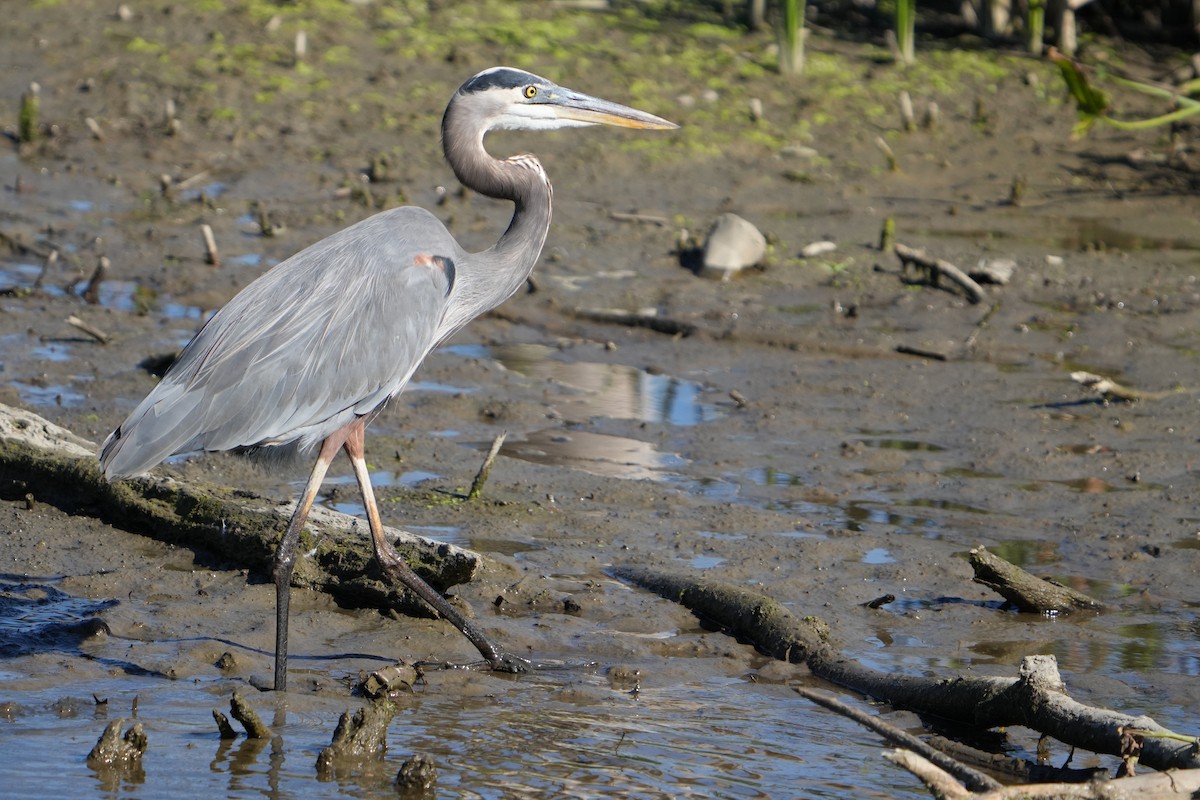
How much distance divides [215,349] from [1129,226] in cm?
894

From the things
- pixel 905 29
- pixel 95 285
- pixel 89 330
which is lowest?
pixel 89 330

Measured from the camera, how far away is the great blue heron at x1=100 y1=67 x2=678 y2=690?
5.48 m

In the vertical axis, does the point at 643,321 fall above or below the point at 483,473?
above

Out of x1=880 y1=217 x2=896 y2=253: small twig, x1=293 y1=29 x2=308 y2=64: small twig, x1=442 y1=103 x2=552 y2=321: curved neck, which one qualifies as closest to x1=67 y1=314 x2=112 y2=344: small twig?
x1=442 y1=103 x2=552 y2=321: curved neck

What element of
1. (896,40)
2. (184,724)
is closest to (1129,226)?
(896,40)

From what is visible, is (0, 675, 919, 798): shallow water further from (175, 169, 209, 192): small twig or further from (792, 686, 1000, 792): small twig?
(175, 169, 209, 192): small twig

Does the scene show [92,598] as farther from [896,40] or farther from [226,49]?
[896,40]

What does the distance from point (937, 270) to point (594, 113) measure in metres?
4.58

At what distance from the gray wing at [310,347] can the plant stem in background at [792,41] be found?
352 inches

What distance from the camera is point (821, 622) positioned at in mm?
5691

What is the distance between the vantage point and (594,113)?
21.4 ft

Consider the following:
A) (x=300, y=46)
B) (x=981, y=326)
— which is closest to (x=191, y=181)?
(x=300, y=46)

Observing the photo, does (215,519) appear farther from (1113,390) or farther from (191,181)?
(191,181)

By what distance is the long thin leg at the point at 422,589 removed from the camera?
5512 mm
